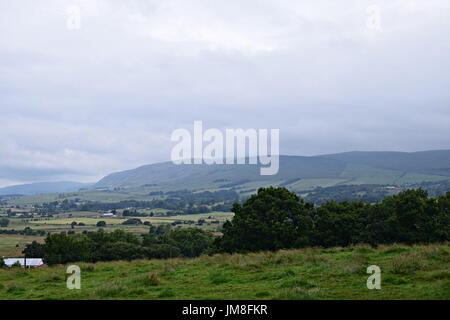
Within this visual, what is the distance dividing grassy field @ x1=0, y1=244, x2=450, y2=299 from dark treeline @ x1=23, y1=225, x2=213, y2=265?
13.7 meters

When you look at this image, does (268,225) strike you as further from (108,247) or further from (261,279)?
(261,279)

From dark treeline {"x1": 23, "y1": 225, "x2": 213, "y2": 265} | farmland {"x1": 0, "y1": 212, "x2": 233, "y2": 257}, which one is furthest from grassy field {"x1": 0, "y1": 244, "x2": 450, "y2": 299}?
farmland {"x1": 0, "y1": 212, "x2": 233, "y2": 257}

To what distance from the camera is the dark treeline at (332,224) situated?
115ft

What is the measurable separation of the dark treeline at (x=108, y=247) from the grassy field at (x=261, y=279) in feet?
45.1

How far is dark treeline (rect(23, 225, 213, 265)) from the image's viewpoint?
38.1 meters

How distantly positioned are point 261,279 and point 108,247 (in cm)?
2835

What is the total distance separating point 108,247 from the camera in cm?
4431

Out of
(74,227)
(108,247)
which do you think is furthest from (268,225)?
(74,227)

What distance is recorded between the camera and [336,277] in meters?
17.3

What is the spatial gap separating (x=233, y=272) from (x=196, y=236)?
4085 centimetres

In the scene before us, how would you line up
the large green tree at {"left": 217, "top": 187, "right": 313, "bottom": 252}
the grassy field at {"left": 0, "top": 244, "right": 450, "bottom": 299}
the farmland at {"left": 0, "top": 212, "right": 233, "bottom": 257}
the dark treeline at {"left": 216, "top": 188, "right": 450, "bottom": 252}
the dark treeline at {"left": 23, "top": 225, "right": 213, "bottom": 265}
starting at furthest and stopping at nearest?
the farmland at {"left": 0, "top": 212, "right": 233, "bottom": 257}
the dark treeline at {"left": 23, "top": 225, "right": 213, "bottom": 265}
the large green tree at {"left": 217, "top": 187, "right": 313, "bottom": 252}
the dark treeline at {"left": 216, "top": 188, "right": 450, "bottom": 252}
the grassy field at {"left": 0, "top": 244, "right": 450, "bottom": 299}

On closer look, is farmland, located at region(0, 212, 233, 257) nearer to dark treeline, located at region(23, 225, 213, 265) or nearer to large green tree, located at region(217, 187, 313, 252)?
dark treeline, located at region(23, 225, 213, 265)

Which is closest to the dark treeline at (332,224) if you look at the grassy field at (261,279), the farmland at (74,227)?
the grassy field at (261,279)
